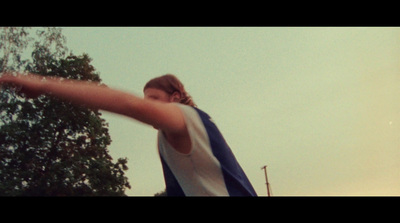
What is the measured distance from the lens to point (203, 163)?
1.49m

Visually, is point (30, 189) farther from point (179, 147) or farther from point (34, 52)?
point (179, 147)

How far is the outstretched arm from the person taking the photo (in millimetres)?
1299

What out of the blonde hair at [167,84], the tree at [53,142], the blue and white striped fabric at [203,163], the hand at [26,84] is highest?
the tree at [53,142]

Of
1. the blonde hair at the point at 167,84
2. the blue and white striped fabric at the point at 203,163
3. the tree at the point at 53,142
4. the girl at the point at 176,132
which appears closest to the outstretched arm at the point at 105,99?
the girl at the point at 176,132

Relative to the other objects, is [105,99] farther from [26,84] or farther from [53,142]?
[53,142]

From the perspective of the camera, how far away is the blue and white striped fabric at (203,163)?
4.84 ft

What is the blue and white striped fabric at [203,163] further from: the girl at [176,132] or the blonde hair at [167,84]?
the blonde hair at [167,84]

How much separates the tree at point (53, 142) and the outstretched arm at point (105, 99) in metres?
18.8


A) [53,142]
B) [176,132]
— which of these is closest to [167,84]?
[176,132]

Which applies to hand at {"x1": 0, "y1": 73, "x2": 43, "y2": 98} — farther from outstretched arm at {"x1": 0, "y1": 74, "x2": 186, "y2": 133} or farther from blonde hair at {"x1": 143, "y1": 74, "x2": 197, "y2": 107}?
blonde hair at {"x1": 143, "y1": 74, "x2": 197, "y2": 107}

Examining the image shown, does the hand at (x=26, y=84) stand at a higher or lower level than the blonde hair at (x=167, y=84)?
lower

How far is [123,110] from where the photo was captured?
4.27 ft

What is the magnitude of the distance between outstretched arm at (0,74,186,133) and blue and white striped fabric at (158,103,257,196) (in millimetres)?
128
